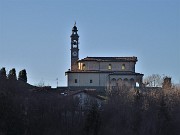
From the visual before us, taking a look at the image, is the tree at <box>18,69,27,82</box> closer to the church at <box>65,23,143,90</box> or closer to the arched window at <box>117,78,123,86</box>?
the church at <box>65,23,143,90</box>

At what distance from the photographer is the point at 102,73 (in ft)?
260

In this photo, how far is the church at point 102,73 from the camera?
255 feet

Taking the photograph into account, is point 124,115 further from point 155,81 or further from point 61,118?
point 155,81

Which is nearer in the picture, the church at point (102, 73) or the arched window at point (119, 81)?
the arched window at point (119, 81)

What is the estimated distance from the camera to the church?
77.6 meters

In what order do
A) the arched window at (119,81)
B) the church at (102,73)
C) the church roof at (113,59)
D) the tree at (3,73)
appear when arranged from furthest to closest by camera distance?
1. the church roof at (113,59)
2. the church at (102,73)
3. the arched window at (119,81)
4. the tree at (3,73)

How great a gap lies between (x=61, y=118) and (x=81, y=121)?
215 centimetres

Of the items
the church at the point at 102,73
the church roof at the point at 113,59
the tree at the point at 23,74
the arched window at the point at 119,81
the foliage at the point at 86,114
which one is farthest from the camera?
the church roof at the point at 113,59

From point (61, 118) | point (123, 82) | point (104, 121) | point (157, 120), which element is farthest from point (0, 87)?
point (123, 82)

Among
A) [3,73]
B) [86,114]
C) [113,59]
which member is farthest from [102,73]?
[86,114]

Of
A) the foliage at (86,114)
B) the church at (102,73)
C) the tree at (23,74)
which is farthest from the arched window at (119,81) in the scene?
the foliage at (86,114)

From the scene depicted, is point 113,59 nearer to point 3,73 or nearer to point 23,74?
point 23,74

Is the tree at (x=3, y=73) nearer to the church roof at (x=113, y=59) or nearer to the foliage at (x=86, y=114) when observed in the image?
the foliage at (x=86, y=114)

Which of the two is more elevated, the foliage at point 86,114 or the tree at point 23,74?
the tree at point 23,74
